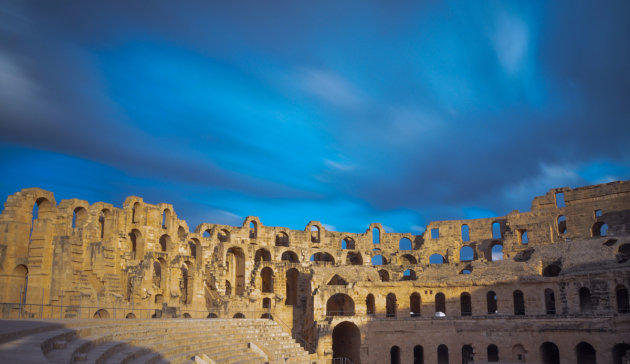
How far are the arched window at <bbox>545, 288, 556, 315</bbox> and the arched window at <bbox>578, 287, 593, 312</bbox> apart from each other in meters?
2.58

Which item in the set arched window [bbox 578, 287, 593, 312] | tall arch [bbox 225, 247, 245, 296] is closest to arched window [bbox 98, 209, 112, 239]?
tall arch [bbox 225, 247, 245, 296]

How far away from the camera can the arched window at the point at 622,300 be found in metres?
33.0

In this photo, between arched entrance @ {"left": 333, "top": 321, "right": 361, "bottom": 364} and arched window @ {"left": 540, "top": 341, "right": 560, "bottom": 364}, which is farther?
arched entrance @ {"left": 333, "top": 321, "right": 361, "bottom": 364}

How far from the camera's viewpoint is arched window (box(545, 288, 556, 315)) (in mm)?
38000

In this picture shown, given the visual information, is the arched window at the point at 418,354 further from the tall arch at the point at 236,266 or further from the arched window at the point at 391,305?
the tall arch at the point at 236,266

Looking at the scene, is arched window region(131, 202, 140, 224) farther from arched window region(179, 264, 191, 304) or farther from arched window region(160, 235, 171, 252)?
arched window region(179, 264, 191, 304)

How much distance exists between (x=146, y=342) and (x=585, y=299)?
31.3 meters

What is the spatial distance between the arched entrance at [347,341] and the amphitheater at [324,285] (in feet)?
0.49

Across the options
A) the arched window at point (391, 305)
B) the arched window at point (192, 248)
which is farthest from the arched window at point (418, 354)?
the arched window at point (192, 248)

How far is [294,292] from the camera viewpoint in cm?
4894

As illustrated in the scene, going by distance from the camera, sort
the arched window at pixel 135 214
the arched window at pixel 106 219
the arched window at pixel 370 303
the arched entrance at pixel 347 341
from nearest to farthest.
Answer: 1. the arched entrance at pixel 347 341
2. the arched window at pixel 106 219
3. the arched window at pixel 135 214
4. the arched window at pixel 370 303

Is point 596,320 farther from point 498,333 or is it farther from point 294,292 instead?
point 294,292

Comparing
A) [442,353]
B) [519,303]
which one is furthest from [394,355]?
[519,303]

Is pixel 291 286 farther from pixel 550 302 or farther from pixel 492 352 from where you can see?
pixel 550 302
